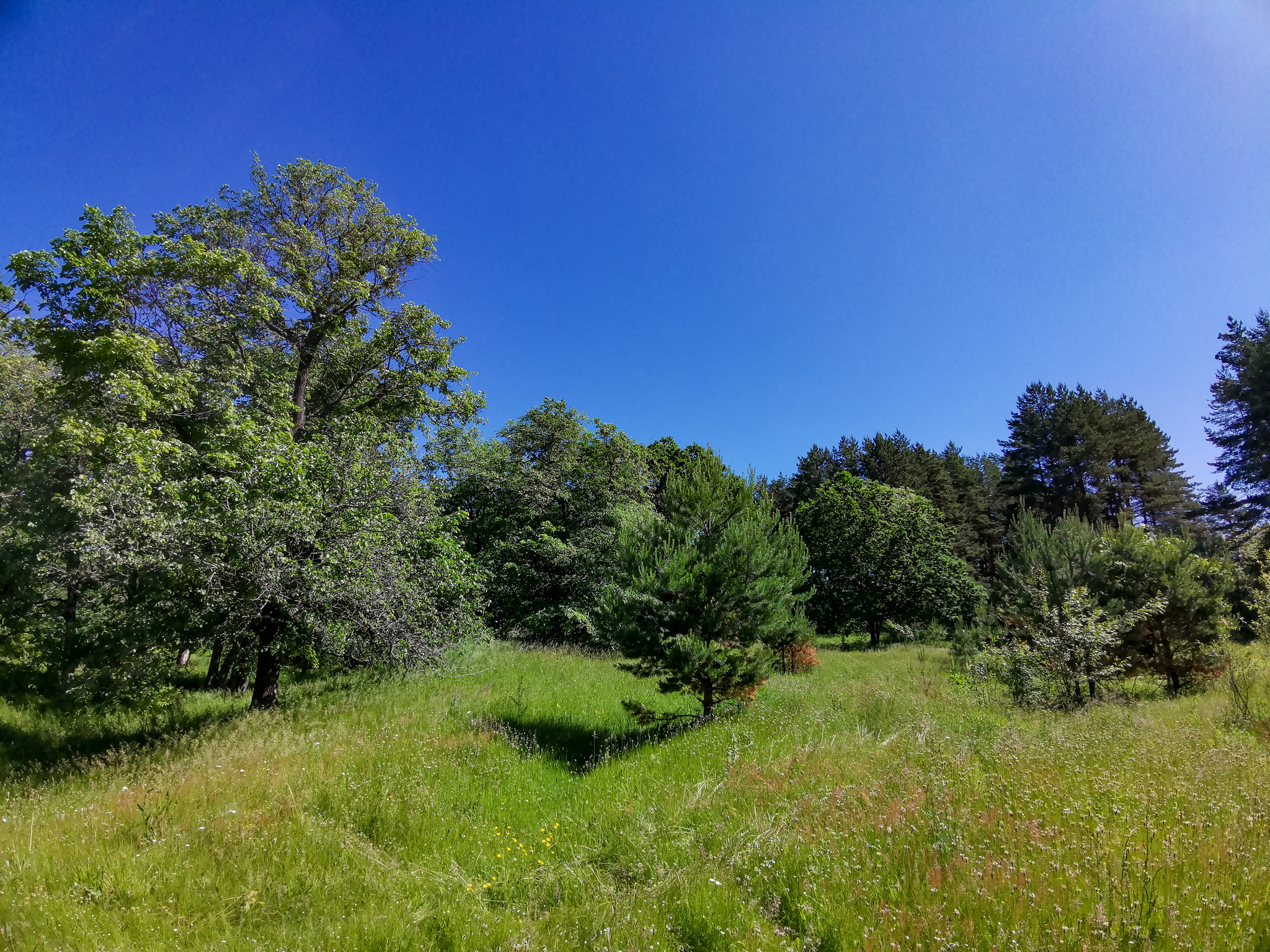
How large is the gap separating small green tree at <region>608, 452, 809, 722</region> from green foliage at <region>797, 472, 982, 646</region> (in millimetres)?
24989

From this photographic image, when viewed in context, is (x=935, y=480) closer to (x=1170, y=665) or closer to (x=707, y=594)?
(x=1170, y=665)

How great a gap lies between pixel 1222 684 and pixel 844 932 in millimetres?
16062

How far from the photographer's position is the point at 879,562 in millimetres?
33219

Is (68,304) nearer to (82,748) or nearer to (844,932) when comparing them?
(82,748)

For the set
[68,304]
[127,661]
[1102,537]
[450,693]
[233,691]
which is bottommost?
[233,691]

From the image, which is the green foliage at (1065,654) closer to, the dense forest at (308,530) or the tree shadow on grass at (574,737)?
the dense forest at (308,530)

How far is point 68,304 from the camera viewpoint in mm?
11484

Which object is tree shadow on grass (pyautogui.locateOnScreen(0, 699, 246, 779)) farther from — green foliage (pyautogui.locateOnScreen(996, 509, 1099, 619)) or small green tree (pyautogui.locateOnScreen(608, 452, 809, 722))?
green foliage (pyautogui.locateOnScreen(996, 509, 1099, 619))

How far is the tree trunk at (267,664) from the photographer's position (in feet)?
32.2

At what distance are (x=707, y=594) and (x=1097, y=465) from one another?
4167cm

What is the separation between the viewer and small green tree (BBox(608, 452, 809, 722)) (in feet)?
30.0

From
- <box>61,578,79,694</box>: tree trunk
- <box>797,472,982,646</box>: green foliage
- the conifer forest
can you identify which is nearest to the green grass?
the conifer forest

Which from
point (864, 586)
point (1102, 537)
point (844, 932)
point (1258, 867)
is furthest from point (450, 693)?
point (864, 586)

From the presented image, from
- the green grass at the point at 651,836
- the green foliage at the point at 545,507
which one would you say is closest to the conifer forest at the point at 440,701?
the green grass at the point at 651,836
